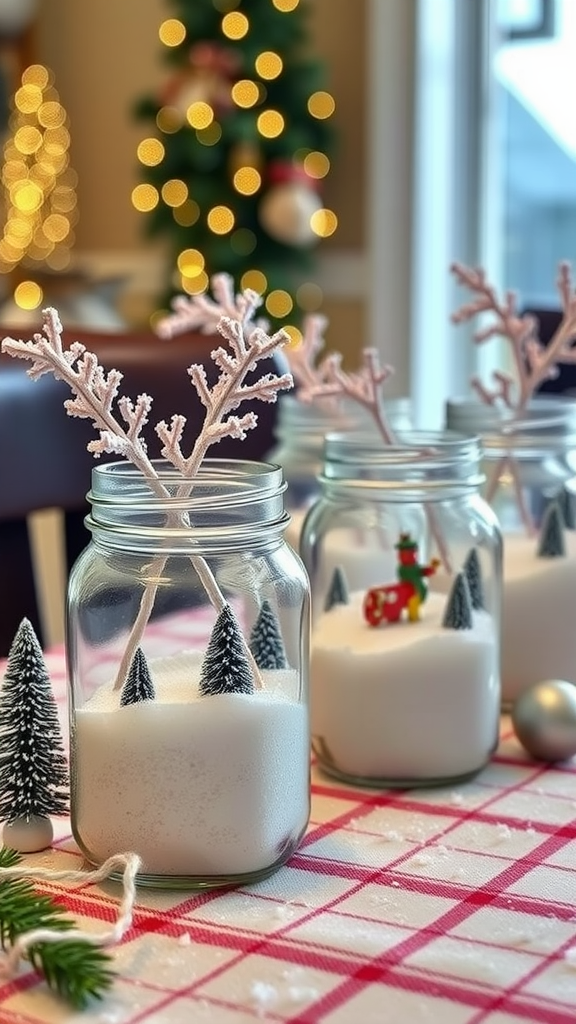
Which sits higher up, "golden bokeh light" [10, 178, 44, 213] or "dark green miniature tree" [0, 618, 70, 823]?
"golden bokeh light" [10, 178, 44, 213]

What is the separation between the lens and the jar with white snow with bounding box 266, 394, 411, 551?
126 cm

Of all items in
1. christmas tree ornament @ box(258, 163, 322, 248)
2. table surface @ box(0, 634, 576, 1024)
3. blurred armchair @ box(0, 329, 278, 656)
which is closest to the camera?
table surface @ box(0, 634, 576, 1024)

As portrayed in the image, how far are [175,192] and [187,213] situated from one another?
0.06 metres

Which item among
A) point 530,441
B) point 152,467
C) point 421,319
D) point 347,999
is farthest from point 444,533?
point 421,319

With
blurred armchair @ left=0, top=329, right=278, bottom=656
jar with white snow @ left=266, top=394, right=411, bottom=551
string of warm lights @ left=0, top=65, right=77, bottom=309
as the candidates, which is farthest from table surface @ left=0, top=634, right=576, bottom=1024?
string of warm lights @ left=0, top=65, right=77, bottom=309

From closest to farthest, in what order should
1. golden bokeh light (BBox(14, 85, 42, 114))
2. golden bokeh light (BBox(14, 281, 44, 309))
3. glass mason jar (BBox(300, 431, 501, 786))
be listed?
1. glass mason jar (BBox(300, 431, 501, 786))
2. golden bokeh light (BBox(14, 281, 44, 309))
3. golden bokeh light (BBox(14, 85, 42, 114))

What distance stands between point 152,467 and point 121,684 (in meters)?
0.12

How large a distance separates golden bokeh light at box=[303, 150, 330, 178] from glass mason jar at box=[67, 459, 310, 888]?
8.72 feet

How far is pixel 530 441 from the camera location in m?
1.12

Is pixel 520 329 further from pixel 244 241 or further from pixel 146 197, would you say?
pixel 146 197

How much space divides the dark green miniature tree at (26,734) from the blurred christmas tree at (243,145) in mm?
2492

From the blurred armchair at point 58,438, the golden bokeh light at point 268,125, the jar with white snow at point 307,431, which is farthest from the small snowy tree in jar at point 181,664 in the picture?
the golden bokeh light at point 268,125

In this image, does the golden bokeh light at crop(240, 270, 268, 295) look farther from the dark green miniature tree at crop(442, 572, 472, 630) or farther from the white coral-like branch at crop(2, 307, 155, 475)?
the white coral-like branch at crop(2, 307, 155, 475)

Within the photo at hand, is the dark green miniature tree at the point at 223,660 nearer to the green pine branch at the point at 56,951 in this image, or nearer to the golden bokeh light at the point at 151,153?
the green pine branch at the point at 56,951
